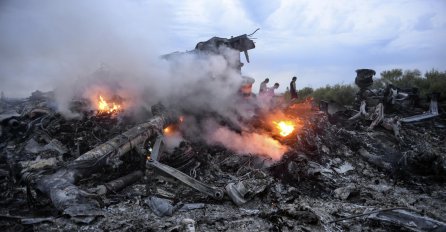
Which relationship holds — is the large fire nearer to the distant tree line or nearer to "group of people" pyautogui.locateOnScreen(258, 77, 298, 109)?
"group of people" pyautogui.locateOnScreen(258, 77, 298, 109)

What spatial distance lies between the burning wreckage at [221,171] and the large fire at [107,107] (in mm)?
38

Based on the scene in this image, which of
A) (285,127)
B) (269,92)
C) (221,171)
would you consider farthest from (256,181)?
(269,92)

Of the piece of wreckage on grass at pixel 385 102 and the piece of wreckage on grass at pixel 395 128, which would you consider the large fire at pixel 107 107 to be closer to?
the piece of wreckage on grass at pixel 395 128

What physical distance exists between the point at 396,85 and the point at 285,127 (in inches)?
502

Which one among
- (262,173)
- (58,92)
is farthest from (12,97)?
(262,173)

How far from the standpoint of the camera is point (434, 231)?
4406mm

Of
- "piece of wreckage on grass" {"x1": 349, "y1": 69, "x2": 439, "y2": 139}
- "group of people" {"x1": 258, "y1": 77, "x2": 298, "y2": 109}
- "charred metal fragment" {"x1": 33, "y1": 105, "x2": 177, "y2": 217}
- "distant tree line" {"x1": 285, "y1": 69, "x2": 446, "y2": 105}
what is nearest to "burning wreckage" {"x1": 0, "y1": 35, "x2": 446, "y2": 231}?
"charred metal fragment" {"x1": 33, "y1": 105, "x2": 177, "y2": 217}

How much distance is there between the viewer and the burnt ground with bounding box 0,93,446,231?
4.91m

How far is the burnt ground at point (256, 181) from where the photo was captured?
193 inches

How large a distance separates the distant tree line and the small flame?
29.0ft

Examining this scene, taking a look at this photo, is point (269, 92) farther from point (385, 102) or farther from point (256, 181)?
point (256, 181)

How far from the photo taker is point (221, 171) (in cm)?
766

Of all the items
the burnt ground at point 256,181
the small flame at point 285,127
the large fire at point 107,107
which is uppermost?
the large fire at point 107,107

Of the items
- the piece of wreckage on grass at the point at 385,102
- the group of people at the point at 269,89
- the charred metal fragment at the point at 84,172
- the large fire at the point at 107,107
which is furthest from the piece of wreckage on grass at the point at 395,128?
the large fire at the point at 107,107
